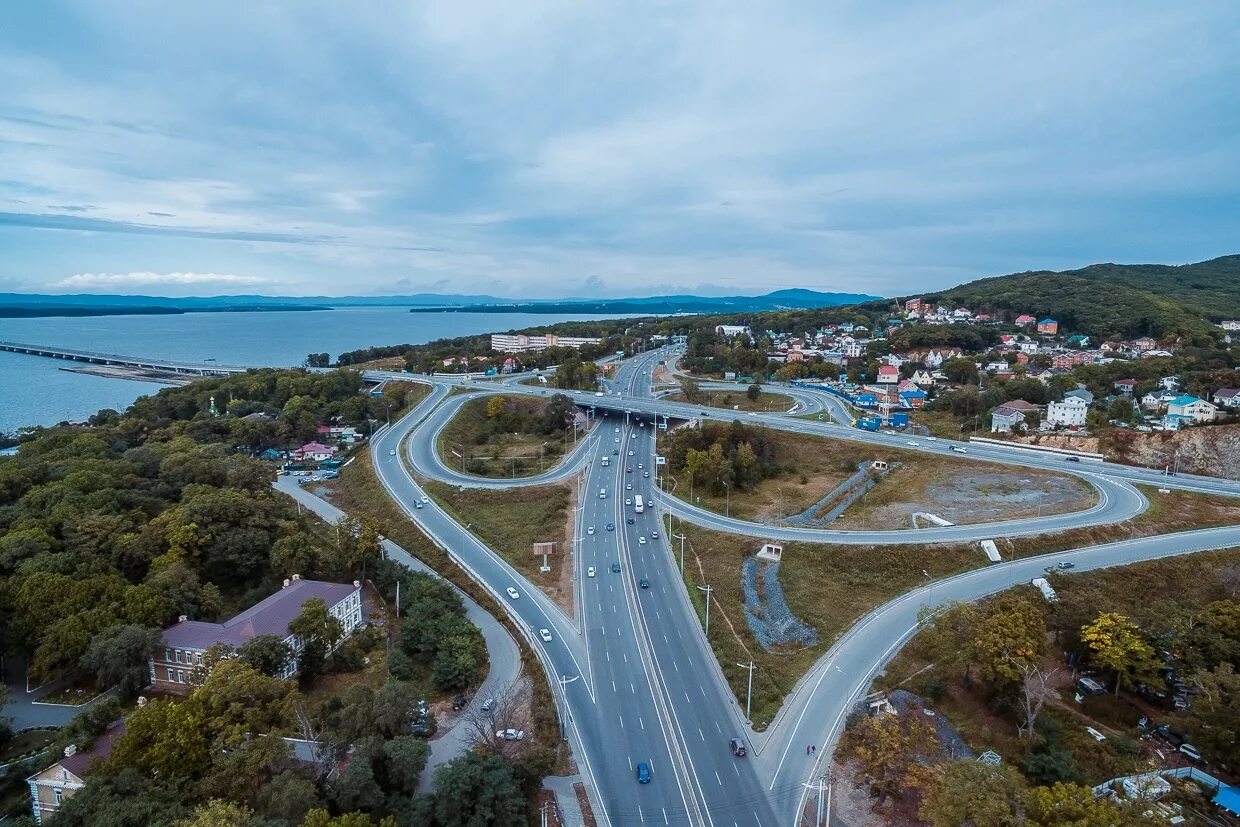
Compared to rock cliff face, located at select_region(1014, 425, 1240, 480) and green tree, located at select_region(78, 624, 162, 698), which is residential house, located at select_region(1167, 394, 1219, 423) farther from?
green tree, located at select_region(78, 624, 162, 698)

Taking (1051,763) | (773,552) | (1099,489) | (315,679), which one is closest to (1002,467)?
(1099,489)

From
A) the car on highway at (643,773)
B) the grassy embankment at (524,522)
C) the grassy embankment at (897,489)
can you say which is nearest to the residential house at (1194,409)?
the grassy embankment at (897,489)

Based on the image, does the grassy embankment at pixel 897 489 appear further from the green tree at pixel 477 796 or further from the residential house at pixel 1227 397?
the residential house at pixel 1227 397

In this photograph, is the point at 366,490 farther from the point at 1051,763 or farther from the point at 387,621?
the point at 1051,763

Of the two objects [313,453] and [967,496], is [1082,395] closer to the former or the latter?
[967,496]

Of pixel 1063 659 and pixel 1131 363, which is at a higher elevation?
pixel 1131 363

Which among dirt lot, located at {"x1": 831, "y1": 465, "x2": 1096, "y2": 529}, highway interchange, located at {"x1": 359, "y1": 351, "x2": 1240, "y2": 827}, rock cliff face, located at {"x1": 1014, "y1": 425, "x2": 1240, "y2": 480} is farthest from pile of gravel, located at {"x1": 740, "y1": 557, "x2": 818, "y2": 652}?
rock cliff face, located at {"x1": 1014, "y1": 425, "x2": 1240, "y2": 480}

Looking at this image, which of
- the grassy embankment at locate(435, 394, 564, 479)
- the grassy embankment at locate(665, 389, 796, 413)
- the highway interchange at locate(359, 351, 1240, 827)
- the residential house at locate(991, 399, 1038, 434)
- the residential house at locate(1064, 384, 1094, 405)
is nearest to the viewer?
the highway interchange at locate(359, 351, 1240, 827)
